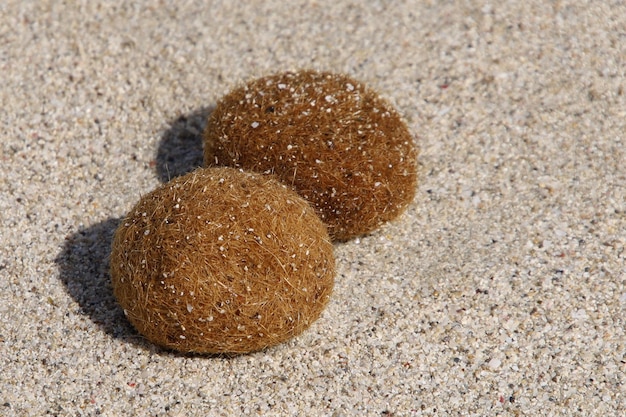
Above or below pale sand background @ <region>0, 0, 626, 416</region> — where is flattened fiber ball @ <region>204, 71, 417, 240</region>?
above

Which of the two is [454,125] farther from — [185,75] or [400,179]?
[185,75]

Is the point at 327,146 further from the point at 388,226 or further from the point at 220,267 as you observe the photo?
the point at 220,267

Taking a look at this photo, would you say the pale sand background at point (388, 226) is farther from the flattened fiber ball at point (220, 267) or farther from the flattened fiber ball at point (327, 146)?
the flattened fiber ball at point (327, 146)

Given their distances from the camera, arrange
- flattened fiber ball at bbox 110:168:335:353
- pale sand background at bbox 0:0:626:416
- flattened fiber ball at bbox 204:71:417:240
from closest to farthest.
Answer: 1. flattened fiber ball at bbox 110:168:335:353
2. pale sand background at bbox 0:0:626:416
3. flattened fiber ball at bbox 204:71:417:240

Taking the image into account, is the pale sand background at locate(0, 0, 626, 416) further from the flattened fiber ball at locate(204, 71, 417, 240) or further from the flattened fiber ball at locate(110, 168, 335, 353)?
the flattened fiber ball at locate(204, 71, 417, 240)

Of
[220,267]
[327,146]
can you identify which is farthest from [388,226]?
[220,267]

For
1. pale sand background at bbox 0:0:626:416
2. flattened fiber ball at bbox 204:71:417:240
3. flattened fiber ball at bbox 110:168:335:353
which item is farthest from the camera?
flattened fiber ball at bbox 204:71:417:240

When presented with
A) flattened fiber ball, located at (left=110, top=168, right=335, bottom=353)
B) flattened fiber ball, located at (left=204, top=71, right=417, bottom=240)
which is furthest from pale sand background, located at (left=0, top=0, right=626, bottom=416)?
flattened fiber ball, located at (left=204, top=71, right=417, bottom=240)
